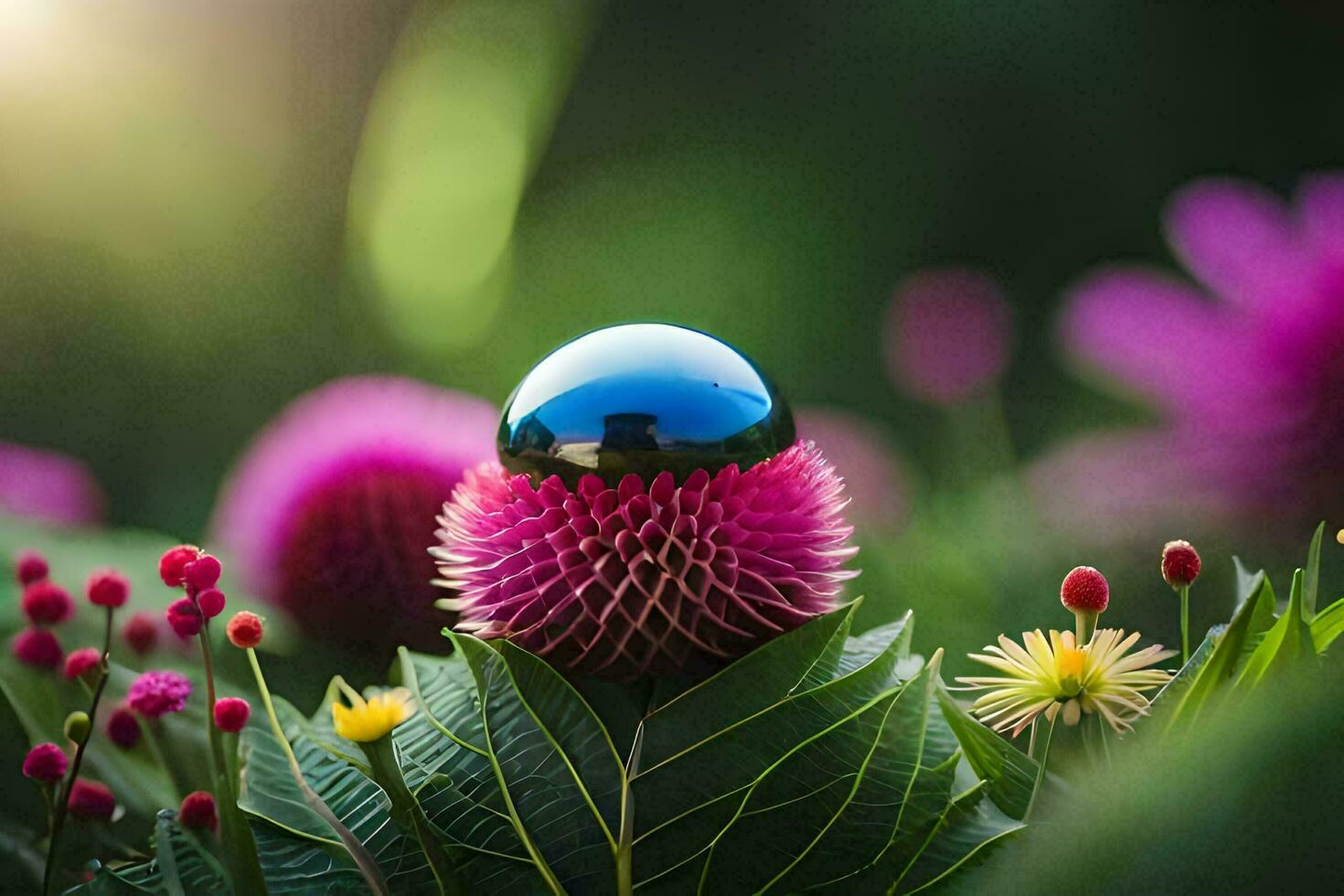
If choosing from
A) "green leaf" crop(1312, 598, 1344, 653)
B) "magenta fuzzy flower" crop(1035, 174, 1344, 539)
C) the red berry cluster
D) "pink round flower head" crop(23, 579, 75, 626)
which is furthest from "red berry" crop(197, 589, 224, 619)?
"magenta fuzzy flower" crop(1035, 174, 1344, 539)

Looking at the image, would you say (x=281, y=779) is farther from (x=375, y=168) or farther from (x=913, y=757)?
(x=375, y=168)

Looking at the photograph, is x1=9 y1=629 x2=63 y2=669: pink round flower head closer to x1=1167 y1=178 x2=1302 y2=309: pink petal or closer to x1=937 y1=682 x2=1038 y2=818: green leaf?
x1=937 y1=682 x2=1038 y2=818: green leaf

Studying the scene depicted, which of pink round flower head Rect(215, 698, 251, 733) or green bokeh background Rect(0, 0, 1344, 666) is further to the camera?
green bokeh background Rect(0, 0, 1344, 666)

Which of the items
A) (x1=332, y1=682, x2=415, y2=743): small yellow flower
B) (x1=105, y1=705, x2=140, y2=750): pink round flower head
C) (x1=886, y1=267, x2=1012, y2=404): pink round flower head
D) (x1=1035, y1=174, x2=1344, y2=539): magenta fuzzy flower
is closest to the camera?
(x1=332, y1=682, x2=415, y2=743): small yellow flower

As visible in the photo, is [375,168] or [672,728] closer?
[672,728]

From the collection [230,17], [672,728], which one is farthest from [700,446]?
[230,17]

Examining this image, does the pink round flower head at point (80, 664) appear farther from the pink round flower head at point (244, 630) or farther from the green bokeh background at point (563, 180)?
the green bokeh background at point (563, 180)

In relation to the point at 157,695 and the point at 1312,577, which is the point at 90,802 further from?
the point at 1312,577
